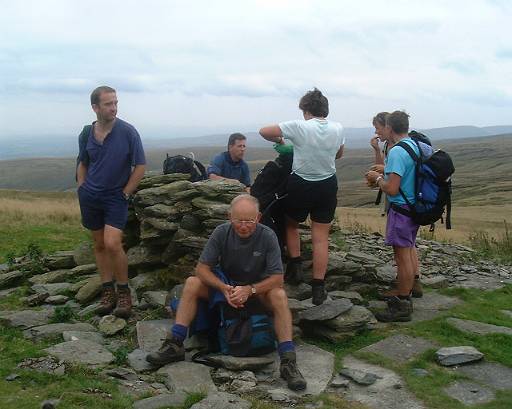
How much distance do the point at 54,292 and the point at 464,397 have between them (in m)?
6.31

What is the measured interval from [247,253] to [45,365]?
245 centimetres

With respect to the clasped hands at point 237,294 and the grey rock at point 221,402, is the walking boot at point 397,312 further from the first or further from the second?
the grey rock at point 221,402

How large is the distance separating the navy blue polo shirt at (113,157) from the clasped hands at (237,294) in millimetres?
2230

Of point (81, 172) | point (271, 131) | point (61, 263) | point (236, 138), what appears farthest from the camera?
point (61, 263)

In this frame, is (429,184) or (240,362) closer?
(240,362)

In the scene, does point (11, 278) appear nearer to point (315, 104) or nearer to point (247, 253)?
point (247, 253)

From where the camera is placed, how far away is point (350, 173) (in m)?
177

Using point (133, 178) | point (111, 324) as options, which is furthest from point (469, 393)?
point (133, 178)

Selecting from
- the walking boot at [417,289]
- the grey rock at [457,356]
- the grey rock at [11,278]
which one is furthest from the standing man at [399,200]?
the grey rock at [11,278]

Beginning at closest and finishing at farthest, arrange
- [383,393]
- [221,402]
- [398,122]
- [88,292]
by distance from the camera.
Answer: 1. [221,402]
2. [383,393]
3. [398,122]
4. [88,292]

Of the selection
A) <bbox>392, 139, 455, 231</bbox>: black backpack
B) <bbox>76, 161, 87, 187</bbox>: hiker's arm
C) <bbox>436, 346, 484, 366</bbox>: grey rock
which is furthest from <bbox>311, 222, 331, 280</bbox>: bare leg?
<bbox>76, 161, 87, 187</bbox>: hiker's arm

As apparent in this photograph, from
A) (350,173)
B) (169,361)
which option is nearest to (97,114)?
(169,361)

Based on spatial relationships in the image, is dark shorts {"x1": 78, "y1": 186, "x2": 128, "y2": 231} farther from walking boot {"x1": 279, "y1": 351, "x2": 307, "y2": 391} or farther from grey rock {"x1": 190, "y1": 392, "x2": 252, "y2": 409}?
grey rock {"x1": 190, "y1": 392, "x2": 252, "y2": 409}

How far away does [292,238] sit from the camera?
310 inches
